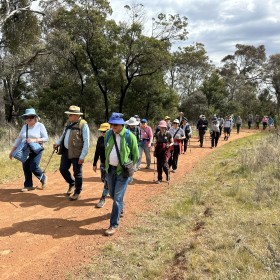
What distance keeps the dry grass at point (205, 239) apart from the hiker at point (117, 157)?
523 mm

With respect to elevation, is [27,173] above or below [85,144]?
below

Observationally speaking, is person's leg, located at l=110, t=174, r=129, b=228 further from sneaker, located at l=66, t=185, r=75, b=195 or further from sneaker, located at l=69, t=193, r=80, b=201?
sneaker, located at l=66, t=185, r=75, b=195

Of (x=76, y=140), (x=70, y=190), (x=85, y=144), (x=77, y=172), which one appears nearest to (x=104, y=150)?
(x=85, y=144)

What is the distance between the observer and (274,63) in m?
49.9

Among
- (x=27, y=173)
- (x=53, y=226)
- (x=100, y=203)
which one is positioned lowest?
(x=53, y=226)

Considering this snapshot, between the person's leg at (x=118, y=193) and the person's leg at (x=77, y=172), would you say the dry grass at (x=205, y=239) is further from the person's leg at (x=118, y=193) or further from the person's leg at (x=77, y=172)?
the person's leg at (x=77, y=172)

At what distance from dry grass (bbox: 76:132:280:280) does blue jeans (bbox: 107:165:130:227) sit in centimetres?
39

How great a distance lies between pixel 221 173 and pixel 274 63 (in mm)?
45582

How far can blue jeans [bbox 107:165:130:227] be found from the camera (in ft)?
17.9

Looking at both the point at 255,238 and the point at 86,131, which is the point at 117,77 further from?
the point at 255,238

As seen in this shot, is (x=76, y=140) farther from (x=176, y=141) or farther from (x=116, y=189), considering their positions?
(x=176, y=141)

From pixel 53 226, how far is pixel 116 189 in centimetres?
135

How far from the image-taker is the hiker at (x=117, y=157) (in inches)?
213

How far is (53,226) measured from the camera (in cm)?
583
